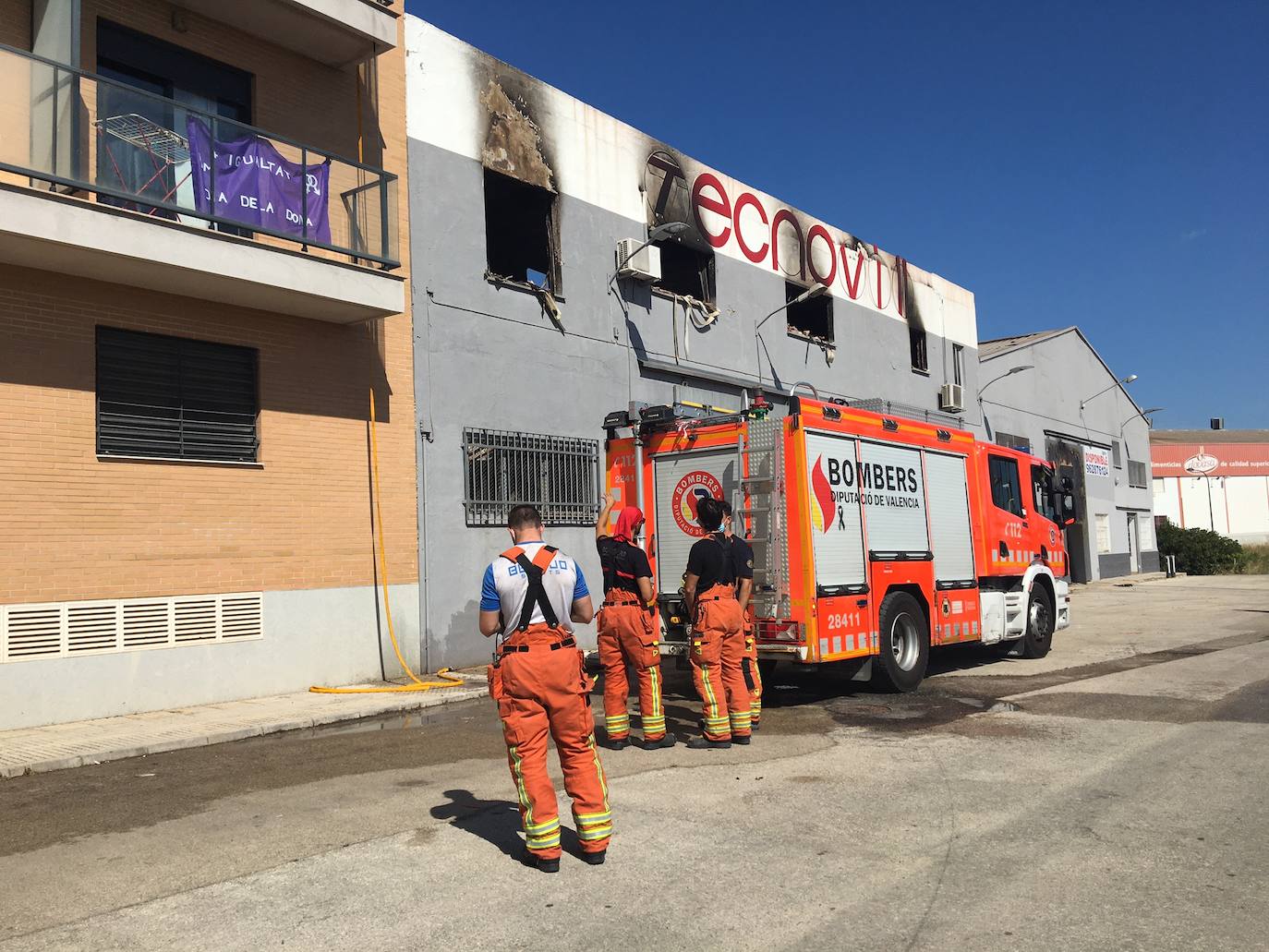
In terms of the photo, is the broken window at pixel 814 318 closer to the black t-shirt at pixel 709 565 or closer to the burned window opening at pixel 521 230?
the burned window opening at pixel 521 230

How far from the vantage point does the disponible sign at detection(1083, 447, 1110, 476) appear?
3497cm

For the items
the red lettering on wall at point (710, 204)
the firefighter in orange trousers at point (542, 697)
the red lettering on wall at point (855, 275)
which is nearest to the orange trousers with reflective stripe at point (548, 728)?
the firefighter in orange trousers at point (542, 697)

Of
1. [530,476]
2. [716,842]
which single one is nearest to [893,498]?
[530,476]

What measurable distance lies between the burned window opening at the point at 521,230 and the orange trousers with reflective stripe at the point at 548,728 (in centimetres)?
1057

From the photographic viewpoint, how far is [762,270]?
66.7 ft

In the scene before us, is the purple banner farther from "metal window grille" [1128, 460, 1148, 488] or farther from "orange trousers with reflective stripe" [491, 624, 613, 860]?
"metal window grille" [1128, 460, 1148, 488]

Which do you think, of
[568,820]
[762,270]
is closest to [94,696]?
[568,820]

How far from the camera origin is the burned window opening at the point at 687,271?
1898cm

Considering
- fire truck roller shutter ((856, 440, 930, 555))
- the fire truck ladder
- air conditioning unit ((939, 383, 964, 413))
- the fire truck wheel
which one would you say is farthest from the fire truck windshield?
air conditioning unit ((939, 383, 964, 413))

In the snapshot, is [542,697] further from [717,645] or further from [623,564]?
[717,645]

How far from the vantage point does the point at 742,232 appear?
65.4 ft

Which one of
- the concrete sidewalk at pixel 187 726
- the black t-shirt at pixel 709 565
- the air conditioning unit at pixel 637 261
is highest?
the air conditioning unit at pixel 637 261

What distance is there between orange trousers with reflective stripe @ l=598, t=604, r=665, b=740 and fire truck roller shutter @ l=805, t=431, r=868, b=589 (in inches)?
93.7

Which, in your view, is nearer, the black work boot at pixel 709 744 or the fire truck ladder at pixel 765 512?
the black work boot at pixel 709 744
